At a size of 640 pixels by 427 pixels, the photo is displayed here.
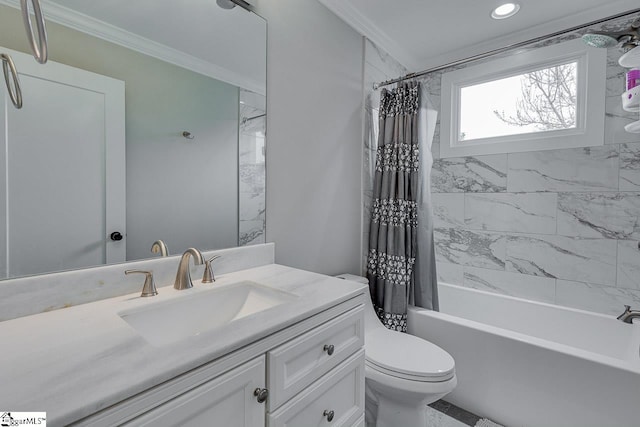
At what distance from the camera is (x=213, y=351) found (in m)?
0.60

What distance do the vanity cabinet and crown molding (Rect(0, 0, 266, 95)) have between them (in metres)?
1.06

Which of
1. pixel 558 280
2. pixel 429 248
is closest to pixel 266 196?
pixel 429 248

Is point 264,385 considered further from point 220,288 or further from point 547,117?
point 547,117

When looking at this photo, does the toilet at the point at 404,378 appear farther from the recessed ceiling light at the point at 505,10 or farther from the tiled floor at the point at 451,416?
the recessed ceiling light at the point at 505,10

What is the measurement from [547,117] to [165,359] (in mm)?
2781

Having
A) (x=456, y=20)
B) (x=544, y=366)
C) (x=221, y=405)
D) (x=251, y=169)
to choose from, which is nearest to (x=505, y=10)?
(x=456, y=20)

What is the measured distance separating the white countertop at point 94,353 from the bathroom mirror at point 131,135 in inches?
8.4

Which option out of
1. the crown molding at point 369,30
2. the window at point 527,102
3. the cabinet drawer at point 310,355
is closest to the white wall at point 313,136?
the crown molding at point 369,30

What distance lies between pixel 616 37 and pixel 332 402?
84.9 inches

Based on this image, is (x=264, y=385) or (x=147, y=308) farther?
(x=147, y=308)

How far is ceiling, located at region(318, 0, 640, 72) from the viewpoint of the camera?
1860 millimetres

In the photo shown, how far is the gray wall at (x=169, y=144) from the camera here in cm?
93

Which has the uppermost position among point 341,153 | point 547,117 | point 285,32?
point 285,32

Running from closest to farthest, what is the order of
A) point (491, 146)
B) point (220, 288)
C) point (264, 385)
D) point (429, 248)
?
point (264, 385), point (220, 288), point (429, 248), point (491, 146)
